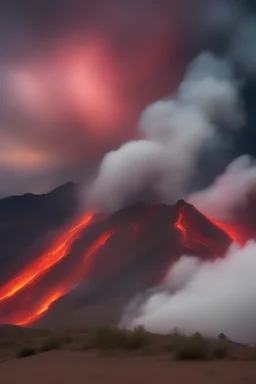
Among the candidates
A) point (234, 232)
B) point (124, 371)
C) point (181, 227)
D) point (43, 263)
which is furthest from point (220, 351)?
point (234, 232)

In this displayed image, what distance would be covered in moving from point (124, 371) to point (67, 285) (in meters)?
60.8

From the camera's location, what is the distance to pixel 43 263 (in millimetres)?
86188

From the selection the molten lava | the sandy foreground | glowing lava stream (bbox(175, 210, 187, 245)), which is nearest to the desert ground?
the sandy foreground

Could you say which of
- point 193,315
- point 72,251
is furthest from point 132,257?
point 193,315

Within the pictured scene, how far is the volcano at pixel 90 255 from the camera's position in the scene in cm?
6275

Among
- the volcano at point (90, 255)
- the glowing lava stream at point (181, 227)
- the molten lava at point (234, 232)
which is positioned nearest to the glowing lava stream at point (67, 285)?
the volcano at point (90, 255)

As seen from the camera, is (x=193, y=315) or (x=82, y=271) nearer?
(x=193, y=315)

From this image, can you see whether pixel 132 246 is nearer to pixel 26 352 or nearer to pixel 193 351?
pixel 26 352

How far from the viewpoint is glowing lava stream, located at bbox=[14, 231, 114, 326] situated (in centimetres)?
6188

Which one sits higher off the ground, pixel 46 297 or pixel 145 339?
pixel 46 297

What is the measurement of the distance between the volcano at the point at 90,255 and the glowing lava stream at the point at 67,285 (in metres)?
0.21

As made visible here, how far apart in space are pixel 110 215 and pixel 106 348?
8649 centimetres

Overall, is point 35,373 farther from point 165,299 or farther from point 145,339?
point 165,299

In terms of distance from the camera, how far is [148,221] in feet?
310
